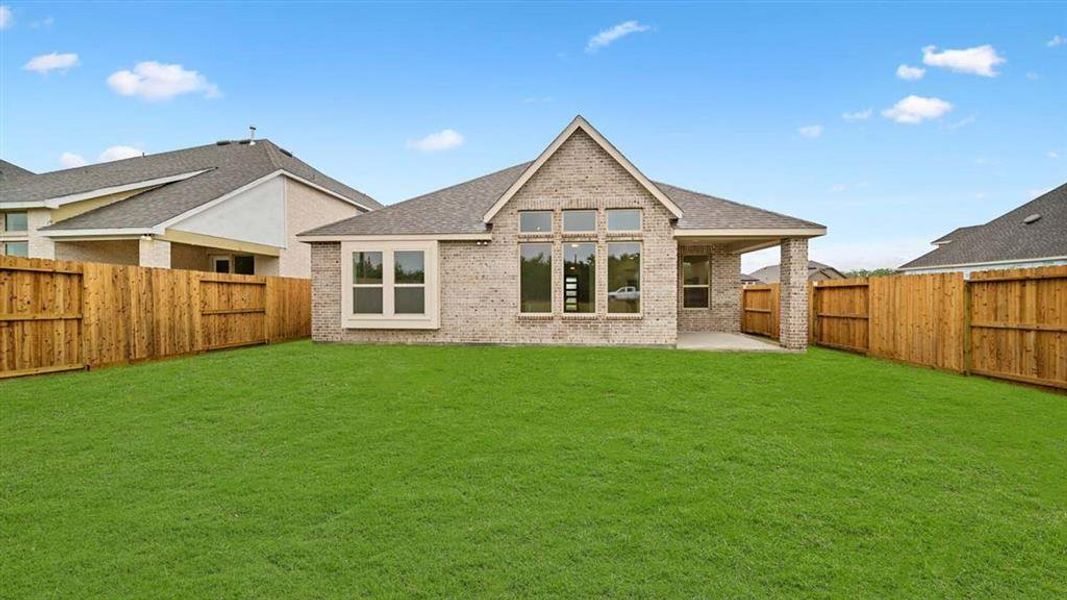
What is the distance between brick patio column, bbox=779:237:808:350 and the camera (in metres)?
12.6

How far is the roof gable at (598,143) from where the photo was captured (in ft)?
41.7

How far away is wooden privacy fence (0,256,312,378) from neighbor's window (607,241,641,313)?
33.1 feet

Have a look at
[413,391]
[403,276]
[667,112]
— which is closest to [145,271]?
[403,276]

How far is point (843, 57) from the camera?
16000mm

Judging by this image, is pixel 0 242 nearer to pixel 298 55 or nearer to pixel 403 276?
pixel 298 55

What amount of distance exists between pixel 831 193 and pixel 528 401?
2134 cm

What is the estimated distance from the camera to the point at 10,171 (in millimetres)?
24141

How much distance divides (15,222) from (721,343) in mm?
23138

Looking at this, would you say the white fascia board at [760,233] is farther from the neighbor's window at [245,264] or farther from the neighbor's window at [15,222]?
the neighbor's window at [15,222]

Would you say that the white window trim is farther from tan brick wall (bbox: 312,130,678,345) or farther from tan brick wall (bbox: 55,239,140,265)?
tan brick wall (bbox: 55,239,140,265)

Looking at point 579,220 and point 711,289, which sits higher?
point 579,220

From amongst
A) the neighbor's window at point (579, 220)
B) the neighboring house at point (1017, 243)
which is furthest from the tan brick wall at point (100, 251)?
the neighboring house at point (1017, 243)

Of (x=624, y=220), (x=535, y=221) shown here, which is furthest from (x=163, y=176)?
(x=624, y=220)

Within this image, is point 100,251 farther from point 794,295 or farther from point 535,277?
point 794,295
